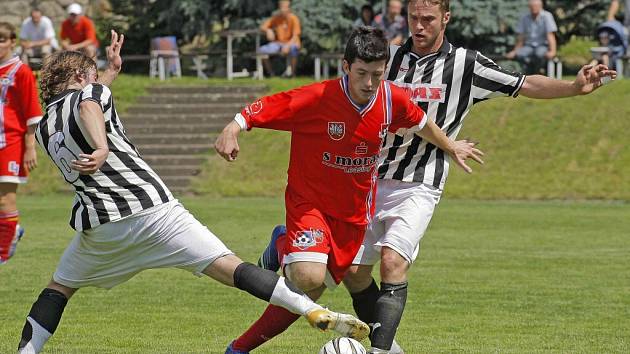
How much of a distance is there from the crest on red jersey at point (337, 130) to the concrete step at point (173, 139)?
15.6 metres

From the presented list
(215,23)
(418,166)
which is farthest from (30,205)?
(418,166)

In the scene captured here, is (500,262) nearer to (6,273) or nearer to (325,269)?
(6,273)

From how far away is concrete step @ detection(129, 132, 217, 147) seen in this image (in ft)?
73.9

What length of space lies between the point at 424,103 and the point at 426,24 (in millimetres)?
474

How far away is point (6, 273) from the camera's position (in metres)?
11.5

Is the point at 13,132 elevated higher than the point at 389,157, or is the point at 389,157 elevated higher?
the point at 389,157

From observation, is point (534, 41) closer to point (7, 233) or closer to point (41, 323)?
point (7, 233)

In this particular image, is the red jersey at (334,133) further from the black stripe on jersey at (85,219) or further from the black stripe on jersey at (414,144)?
the black stripe on jersey at (85,219)

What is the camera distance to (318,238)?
697 cm

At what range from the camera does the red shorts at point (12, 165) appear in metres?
11.6

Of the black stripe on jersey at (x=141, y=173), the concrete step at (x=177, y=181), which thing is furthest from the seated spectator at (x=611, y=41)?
the black stripe on jersey at (x=141, y=173)

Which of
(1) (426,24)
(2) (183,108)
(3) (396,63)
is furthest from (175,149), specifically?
(1) (426,24)

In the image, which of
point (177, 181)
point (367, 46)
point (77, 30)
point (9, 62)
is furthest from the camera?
point (77, 30)

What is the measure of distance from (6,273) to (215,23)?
17184 millimetres
